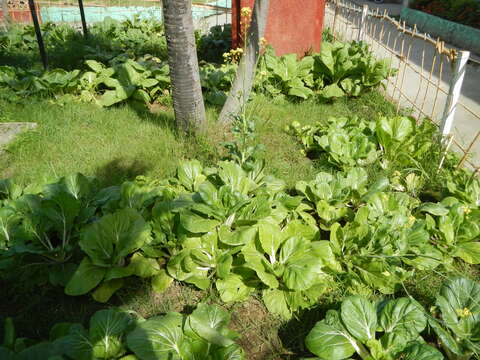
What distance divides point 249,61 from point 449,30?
9685 millimetres

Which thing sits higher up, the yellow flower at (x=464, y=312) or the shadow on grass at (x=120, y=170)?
the yellow flower at (x=464, y=312)

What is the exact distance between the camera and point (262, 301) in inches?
86.4

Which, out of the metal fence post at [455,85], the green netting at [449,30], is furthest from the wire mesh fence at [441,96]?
the green netting at [449,30]

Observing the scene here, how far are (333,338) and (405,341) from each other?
311 mm

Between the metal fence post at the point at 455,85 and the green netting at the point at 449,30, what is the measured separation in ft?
25.0

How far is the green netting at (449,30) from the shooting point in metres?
9.80

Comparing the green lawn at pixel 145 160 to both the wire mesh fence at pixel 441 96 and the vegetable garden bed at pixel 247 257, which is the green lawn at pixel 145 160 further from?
the wire mesh fence at pixel 441 96

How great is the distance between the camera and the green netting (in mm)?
9797

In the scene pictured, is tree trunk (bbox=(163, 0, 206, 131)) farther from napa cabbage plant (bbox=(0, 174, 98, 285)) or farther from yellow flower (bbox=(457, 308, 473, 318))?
yellow flower (bbox=(457, 308, 473, 318))

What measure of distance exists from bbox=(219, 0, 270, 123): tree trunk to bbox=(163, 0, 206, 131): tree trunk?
395mm

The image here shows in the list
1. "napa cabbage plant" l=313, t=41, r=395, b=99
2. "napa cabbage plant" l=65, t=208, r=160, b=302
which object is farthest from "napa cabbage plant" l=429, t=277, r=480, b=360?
"napa cabbage plant" l=313, t=41, r=395, b=99

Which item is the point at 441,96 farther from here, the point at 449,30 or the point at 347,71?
the point at 449,30

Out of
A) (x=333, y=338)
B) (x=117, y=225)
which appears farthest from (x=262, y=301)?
(x=117, y=225)

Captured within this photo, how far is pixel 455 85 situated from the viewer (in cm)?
333
